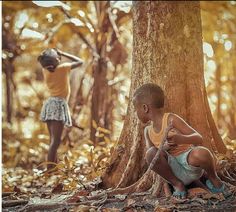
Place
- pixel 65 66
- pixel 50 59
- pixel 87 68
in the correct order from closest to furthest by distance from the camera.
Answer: pixel 50 59 → pixel 65 66 → pixel 87 68

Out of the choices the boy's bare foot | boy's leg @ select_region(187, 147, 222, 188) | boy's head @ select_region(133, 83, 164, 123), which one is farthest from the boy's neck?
the boy's bare foot

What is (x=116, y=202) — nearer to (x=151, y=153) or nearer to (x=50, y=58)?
(x=151, y=153)

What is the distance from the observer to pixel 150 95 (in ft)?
9.00

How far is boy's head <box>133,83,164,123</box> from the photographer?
271 cm

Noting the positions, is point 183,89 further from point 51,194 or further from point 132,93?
point 51,194

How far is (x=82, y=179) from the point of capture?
11.0 feet

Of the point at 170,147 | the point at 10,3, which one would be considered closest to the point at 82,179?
the point at 170,147

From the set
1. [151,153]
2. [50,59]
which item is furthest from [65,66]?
[151,153]

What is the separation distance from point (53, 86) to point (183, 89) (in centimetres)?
114

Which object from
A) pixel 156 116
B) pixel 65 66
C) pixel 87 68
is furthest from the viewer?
pixel 87 68

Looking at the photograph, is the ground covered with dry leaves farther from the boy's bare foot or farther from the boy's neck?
the boy's neck

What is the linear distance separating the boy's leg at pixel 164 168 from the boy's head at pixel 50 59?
1272 mm

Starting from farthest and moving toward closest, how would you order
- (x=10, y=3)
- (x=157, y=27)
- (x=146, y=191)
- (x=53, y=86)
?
(x=10, y=3), (x=53, y=86), (x=157, y=27), (x=146, y=191)

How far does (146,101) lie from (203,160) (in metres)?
0.44
